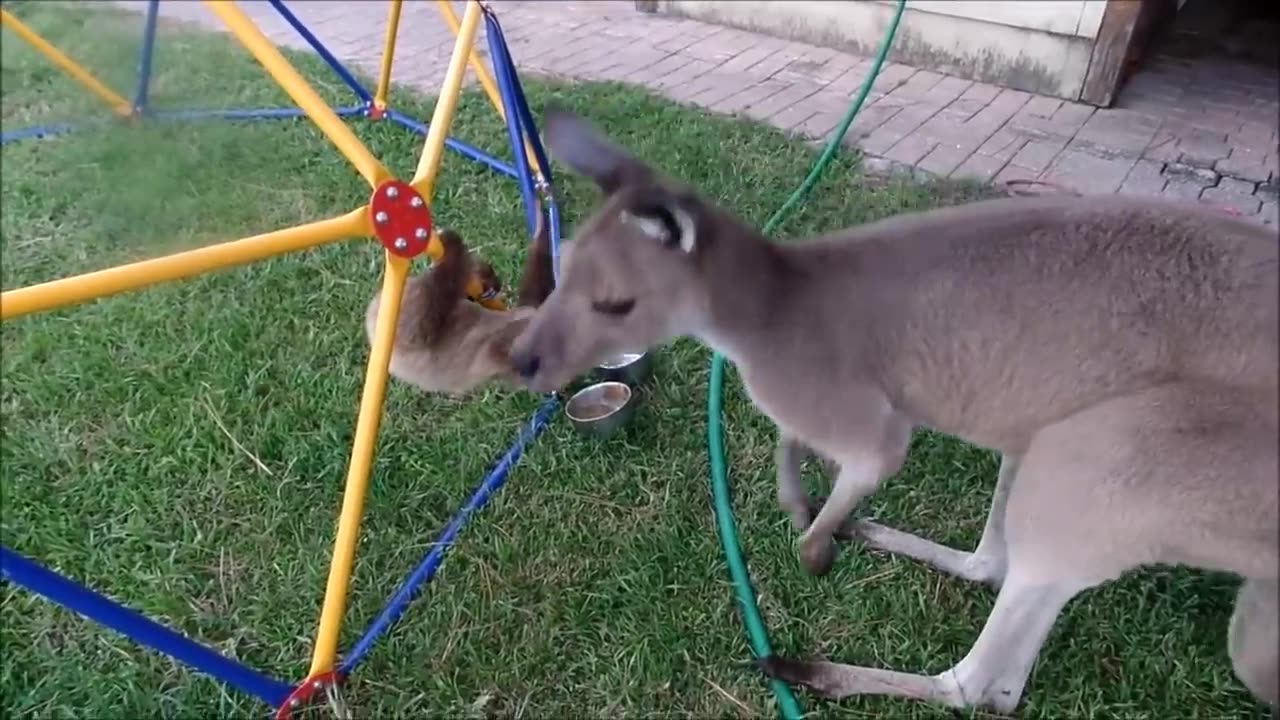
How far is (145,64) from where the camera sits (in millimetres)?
1696

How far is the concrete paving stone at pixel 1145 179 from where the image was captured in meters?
4.64

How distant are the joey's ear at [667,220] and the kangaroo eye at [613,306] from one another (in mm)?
192

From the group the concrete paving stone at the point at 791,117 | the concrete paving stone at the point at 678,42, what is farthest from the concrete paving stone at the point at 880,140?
the concrete paving stone at the point at 678,42

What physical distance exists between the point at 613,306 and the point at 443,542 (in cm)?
98

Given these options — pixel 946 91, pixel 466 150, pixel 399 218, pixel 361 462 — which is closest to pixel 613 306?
pixel 399 218

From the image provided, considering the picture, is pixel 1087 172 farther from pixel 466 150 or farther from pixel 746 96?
pixel 466 150

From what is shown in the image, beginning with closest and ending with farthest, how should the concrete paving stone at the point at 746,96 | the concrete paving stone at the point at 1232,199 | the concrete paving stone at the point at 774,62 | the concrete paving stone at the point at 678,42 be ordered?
the concrete paving stone at the point at 1232,199
the concrete paving stone at the point at 746,96
the concrete paving stone at the point at 774,62
the concrete paving stone at the point at 678,42

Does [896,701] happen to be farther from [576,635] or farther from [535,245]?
[535,245]

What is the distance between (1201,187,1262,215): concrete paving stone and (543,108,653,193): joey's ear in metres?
3.39

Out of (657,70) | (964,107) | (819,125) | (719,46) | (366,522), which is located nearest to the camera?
(366,522)

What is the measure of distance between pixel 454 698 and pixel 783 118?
12.7ft

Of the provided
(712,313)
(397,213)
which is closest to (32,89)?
(397,213)

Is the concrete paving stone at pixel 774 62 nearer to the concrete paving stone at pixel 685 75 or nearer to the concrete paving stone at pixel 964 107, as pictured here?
the concrete paving stone at pixel 685 75

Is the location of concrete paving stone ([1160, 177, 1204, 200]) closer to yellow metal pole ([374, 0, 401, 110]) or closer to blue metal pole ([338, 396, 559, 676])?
blue metal pole ([338, 396, 559, 676])
